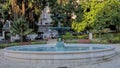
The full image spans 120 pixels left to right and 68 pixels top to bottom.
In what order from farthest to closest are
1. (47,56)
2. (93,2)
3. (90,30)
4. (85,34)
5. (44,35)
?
(44,35), (85,34), (90,30), (93,2), (47,56)

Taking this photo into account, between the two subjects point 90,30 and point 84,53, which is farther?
point 90,30

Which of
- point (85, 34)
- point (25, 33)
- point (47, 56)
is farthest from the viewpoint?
point (85, 34)

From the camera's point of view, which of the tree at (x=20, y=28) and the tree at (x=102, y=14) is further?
the tree at (x=102, y=14)

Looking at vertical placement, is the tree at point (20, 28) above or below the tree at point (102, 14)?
below

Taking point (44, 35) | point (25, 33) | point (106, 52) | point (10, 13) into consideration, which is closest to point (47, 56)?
point (106, 52)

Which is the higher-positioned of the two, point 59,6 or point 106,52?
point 59,6

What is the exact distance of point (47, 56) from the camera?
581 inches

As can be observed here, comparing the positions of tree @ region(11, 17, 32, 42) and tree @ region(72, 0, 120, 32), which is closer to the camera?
tree @ region(11, 17, 32, 42)

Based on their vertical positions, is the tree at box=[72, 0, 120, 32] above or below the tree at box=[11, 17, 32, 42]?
above

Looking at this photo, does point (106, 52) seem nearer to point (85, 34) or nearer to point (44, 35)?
point (85, 34)

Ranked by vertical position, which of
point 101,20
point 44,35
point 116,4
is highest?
point 116,4

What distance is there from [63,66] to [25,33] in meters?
23.0

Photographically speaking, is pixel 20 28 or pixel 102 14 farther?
pixel 102 14

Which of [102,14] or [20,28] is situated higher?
[102,14]
